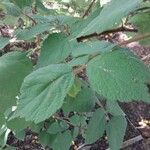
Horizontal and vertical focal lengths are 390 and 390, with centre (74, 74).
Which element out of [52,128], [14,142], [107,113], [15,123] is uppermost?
[15,123]

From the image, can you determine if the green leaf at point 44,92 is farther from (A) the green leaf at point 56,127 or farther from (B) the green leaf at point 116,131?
(A) the green leaf at point 56,127

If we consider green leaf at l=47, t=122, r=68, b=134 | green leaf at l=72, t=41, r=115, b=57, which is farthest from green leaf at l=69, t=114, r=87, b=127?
green leaf at l=72, t=41, r=115, b=57

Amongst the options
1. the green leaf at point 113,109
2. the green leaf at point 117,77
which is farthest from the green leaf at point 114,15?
the green leaf at point 113,109

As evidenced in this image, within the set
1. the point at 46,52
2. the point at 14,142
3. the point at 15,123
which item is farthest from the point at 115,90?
the point at 14,142

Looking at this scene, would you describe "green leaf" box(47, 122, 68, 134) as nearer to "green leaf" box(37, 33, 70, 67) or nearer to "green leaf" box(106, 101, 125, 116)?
"green leaf" box(106, 101, 125, 116)

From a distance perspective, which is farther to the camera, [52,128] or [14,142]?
[14,142]

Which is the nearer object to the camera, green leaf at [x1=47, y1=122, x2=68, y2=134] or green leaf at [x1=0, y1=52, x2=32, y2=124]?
green leaf at [x1=0, y1=52, x2=32, y2=124]

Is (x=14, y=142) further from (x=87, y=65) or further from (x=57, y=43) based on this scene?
(x=87, y=65)
